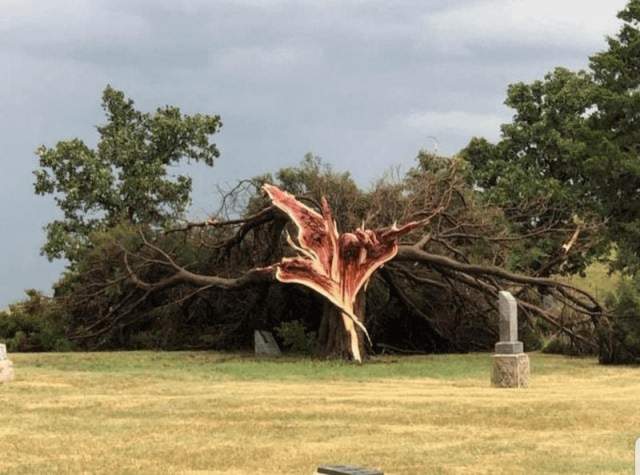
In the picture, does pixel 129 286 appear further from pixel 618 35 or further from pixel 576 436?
pixel 618 35

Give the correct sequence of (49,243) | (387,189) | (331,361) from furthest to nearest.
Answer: (49,243) < (387,189) < (331,361)

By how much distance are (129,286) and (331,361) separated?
799 centimetres

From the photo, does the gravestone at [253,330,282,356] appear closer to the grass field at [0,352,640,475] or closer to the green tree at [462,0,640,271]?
the grass field at [0,352,640,475]

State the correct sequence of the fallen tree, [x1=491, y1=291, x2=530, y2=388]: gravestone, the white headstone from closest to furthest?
[x1=491, y1=291, x2=530, y2=388]: gravestone < the white headstone < the fallen tree

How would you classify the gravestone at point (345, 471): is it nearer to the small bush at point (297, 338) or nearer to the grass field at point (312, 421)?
the grass field at point (312, 421)

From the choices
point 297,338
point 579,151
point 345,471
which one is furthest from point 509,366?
point 579,151

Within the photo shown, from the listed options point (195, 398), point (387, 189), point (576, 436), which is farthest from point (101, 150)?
point (576, 436)

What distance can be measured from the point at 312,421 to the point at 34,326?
2035cm

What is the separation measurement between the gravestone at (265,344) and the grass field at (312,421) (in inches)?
225

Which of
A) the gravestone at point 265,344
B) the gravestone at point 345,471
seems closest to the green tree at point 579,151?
the gravestone at point 265,344

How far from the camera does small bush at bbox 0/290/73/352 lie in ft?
101

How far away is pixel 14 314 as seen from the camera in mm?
32531

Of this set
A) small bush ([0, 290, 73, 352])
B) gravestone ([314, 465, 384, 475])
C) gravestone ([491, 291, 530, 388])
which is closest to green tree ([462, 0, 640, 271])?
small bush ([0, 290, 73, 352])

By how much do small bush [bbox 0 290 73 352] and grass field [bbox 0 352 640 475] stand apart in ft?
29.8
